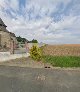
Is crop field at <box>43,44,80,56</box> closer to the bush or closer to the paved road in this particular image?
the bush

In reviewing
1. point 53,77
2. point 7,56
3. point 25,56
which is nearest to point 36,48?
point 25,56

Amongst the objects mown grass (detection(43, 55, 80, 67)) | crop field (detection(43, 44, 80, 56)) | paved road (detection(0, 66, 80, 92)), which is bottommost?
paved road (detection(0, 66, 80, 92))

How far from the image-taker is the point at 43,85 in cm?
1064

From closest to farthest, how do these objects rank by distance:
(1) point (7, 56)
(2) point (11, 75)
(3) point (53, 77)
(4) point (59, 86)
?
1. (4) point (59, 86)
2. (3) point (53, 77)
3. (2) point (11, 75)
4. (1) point (7, 56)

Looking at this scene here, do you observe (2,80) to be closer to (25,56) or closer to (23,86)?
(23,86)

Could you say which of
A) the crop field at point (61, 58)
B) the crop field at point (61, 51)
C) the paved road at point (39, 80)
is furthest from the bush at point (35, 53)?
the paved road at point (39, 80)

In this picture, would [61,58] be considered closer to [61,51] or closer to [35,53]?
[35,53]

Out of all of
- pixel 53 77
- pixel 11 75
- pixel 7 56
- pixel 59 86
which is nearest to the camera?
pixel 59 86

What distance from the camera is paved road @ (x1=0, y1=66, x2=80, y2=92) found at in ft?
33.8

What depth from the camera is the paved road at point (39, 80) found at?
10305mm

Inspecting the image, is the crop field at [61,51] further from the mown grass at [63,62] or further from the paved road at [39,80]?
the paved road at [39,80]

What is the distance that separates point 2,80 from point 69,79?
410 centimetres

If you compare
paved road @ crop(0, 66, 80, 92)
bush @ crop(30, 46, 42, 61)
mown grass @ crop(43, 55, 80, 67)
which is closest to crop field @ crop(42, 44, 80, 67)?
mown grass @ crop(43, 55, 80, 67)

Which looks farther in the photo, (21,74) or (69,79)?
(21,74)
